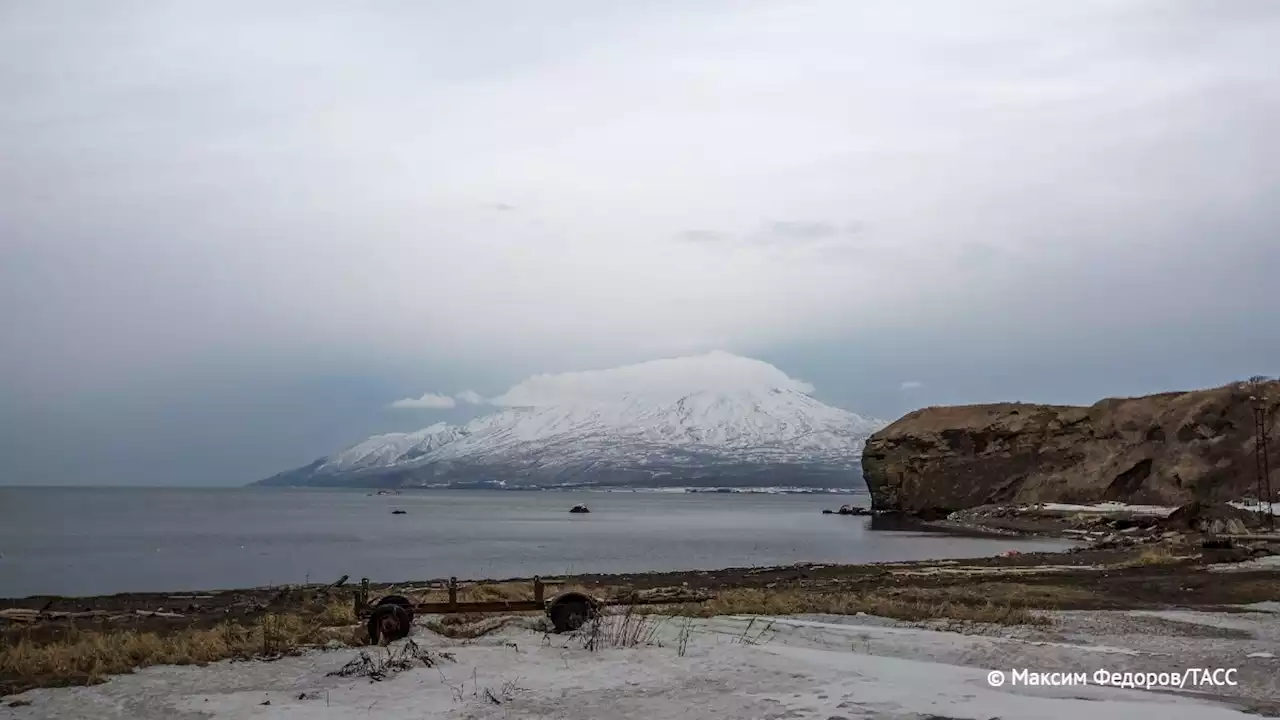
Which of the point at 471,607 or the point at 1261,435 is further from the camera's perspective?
the point at 1261,435

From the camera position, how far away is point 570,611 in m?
15.3

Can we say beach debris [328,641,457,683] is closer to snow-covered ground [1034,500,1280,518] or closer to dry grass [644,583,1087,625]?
dry grass [644,583,1087,625]

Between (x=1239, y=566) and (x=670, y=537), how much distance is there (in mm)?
50247

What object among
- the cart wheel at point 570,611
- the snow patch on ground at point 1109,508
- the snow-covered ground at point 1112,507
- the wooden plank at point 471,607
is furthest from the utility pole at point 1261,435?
the cart wheel at point 570,611

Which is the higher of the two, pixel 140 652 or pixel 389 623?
pixel 389 623

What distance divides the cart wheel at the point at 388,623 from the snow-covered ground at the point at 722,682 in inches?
17.0

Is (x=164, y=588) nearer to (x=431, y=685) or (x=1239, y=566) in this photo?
(x=431, y=685)

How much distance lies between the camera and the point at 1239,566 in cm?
2984

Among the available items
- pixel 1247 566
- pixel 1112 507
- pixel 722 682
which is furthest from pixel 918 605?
pixel 1112 507

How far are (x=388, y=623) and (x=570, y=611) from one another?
2668 mm

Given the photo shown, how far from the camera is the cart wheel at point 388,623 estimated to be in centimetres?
1428

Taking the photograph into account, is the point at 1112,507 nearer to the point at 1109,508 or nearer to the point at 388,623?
the point at 1109,508

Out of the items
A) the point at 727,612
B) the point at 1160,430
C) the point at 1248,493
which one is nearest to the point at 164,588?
the point at 727,612

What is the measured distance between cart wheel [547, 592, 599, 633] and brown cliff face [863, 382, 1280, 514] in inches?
3177
